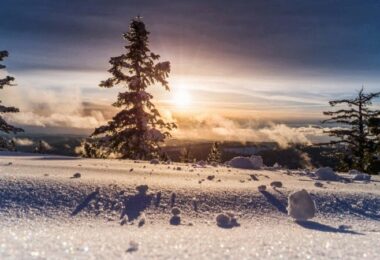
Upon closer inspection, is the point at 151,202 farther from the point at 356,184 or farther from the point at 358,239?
the point at 356,184

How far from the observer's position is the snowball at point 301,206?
16.6ft

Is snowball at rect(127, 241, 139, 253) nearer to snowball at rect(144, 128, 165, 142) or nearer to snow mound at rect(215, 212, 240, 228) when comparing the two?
snow mound at rect(215, 212, 240, 228)

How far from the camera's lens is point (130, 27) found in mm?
25531

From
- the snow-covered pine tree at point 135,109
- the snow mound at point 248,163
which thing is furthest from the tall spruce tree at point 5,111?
the snow mound at point 248,163

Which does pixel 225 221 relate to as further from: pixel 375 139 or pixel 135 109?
pixel 375 139

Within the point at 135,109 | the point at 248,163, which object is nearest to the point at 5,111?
the point at 135,109

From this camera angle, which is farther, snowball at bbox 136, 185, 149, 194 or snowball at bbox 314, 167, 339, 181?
snowball at bbox 314, 167, 339, 181

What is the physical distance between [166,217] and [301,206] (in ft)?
5.40

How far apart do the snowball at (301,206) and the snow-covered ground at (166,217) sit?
12cm

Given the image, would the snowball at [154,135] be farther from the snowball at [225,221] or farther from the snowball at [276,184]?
the snowball at [225,221]

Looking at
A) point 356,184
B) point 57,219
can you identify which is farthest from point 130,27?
point 57,219

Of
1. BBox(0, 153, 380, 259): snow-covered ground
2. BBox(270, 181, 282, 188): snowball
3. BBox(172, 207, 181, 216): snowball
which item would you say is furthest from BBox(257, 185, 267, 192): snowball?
BBox(172, 207, 181, 216): snowball

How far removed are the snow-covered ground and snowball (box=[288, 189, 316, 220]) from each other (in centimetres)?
12

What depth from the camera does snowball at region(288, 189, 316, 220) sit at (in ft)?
16.6
